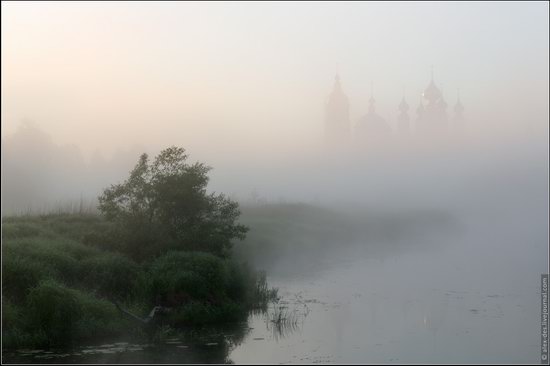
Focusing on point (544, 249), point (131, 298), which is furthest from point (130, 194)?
point (544, 249)

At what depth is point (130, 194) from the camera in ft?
108

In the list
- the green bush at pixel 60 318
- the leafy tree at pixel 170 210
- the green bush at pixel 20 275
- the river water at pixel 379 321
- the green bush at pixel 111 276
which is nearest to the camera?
the river water at pixel 379 321

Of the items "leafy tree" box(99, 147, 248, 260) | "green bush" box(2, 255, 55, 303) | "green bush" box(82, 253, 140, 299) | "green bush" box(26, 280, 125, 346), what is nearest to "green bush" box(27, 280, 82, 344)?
"green bush" box(26, 280, 125, 346)

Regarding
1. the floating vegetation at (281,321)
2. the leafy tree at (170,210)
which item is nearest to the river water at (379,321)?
the floating vegetation at (281,321)

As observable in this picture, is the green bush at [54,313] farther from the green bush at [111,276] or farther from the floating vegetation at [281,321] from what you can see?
the floating vegetation at [281,321]

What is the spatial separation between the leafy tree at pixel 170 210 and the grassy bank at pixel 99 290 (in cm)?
149

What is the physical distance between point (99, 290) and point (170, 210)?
6759mm

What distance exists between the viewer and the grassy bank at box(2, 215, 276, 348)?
21.1 m

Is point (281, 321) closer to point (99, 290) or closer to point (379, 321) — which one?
point (379, 321)

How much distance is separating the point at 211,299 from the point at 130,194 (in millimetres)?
9100

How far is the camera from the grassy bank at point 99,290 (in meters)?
21.1

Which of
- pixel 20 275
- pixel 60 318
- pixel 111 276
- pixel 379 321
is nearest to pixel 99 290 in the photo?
pixel 111 276

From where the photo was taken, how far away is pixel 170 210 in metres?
32.2

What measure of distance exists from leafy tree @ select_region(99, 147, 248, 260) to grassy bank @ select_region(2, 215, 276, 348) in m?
1.49
